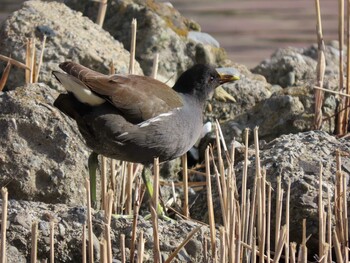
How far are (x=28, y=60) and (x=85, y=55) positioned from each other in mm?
457

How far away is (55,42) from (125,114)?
126 centimetres

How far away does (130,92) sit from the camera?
5160 mm

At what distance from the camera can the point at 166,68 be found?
22.7 ft

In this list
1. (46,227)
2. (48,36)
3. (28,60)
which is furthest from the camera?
(48,36)

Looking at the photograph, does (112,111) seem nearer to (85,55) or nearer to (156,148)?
(156,148)

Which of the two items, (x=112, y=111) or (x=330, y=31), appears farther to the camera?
(x=330, y=31)

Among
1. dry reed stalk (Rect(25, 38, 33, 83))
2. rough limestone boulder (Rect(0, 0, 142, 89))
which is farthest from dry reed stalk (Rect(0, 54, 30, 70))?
rough limestone boulder (Rect(0, 0, 142, 89))

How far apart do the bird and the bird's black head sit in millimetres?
307

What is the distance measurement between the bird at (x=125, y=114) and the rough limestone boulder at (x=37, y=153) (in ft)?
0.39

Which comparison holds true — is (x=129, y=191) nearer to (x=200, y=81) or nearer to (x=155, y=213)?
(x=200, y=81)

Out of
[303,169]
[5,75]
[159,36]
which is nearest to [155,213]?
[303,169]

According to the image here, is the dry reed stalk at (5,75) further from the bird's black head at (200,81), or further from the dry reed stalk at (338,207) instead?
the dry reed stalk at (338,207)

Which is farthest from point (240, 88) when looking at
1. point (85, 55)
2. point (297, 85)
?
point (85, 55)

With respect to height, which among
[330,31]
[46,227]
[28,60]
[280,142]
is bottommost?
[46,227]
